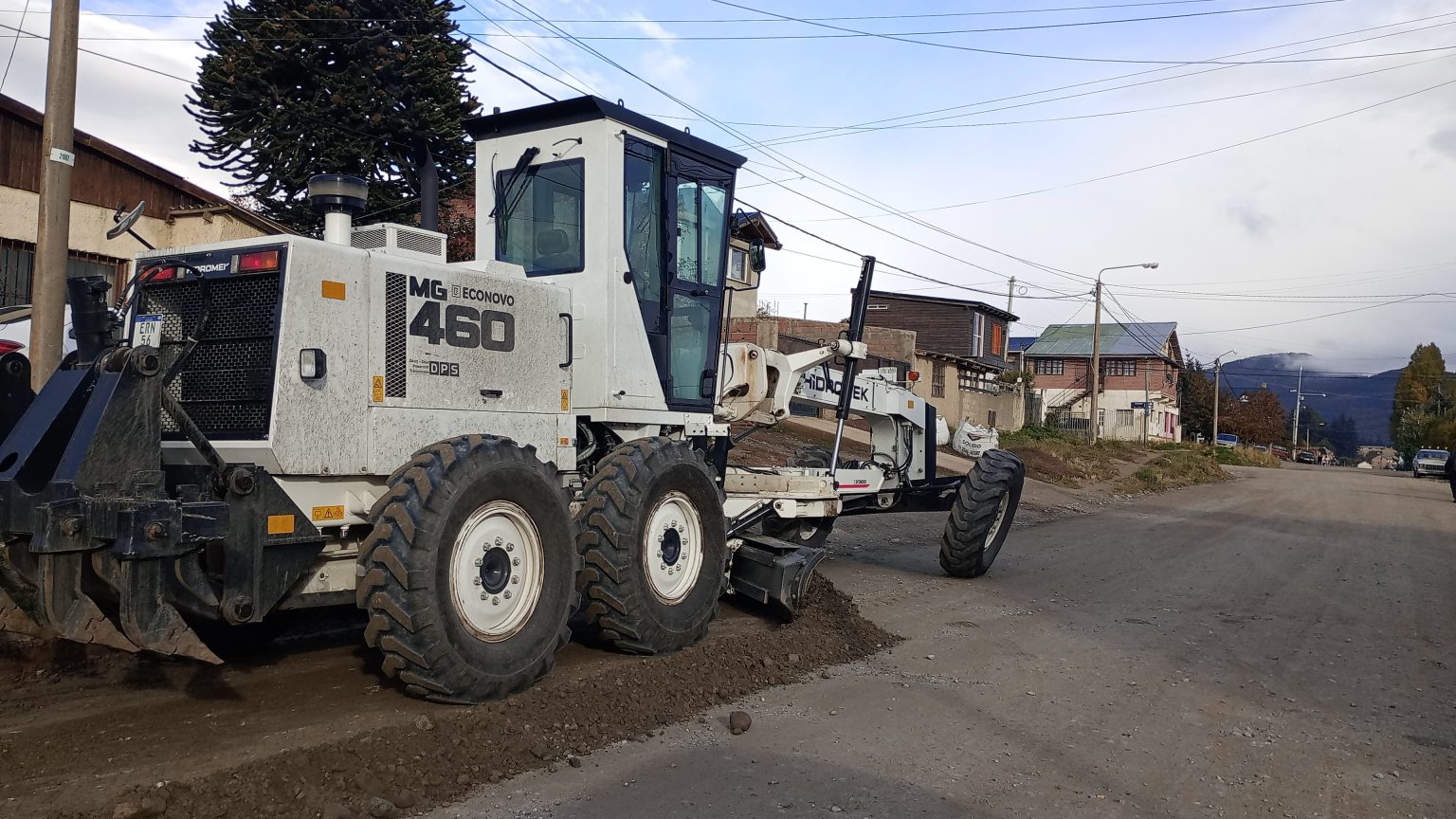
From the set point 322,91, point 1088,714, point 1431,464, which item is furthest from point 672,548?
point 1431,464

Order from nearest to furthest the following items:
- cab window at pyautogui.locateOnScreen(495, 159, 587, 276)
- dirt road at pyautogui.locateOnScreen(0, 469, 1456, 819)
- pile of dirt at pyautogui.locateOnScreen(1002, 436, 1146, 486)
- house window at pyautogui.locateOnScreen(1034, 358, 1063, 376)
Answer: dirt road at pyautogui.locateOnScreen(0, 469, 1456, 819) → cab window at pyautogui.locateOnScreen(495, 159, 587, 276) → pile of dirt at pyautogui.locateOnScreen(1002, 436, 1146, 486) → house window at pyautogui.locateOnScreen(1034, 358, 1063, 376)

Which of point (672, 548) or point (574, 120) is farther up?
point (574, 120)

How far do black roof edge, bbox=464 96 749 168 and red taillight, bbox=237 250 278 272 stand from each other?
8.24 feet

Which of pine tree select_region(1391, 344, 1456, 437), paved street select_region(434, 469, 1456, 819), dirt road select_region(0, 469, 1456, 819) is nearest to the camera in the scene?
dirt road select_region(0, 469, 1456, 819)

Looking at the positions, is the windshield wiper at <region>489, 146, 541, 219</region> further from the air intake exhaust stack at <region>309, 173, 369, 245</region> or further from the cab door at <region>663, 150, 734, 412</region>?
the air intake exhaust stack at <region>309, 173, 369, 245</region>

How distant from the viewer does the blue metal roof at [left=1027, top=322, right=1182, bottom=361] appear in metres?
69.0

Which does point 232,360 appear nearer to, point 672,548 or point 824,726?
point 672,548

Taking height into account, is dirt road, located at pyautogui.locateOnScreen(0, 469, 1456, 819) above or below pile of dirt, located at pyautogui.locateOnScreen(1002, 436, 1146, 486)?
below

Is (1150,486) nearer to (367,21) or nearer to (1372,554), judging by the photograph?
(1372,554)

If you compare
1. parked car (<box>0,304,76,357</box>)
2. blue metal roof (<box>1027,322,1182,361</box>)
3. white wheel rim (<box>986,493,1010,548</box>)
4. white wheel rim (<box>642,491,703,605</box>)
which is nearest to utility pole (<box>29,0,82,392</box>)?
parked car (<box>0,304,76,357</box>)

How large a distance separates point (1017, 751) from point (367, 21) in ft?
51.0

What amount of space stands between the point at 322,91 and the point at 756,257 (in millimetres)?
11677

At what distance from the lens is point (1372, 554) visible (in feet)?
48.4

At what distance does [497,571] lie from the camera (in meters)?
5.64
